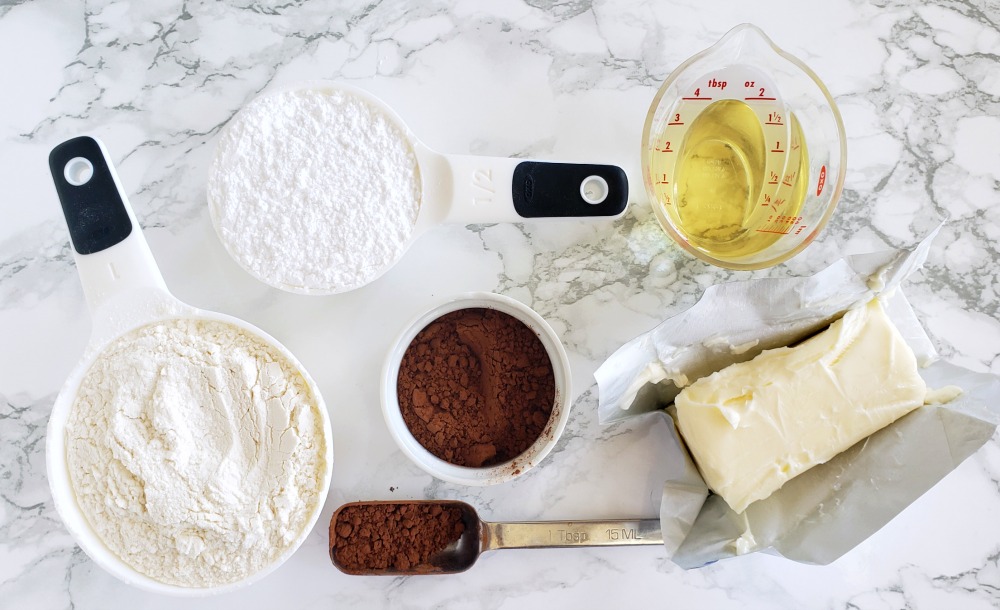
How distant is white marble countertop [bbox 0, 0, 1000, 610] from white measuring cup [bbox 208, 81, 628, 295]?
10cm

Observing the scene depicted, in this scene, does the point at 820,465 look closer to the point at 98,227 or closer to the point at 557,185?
the point at 557,185

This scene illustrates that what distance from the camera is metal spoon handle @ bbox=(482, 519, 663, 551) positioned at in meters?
1.04

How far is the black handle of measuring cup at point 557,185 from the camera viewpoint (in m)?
1.00

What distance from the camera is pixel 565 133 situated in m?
1.13

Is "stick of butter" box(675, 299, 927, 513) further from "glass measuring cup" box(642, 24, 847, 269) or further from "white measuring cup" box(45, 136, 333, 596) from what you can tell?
"white measuring cup" box(45, 136, 333, 596)

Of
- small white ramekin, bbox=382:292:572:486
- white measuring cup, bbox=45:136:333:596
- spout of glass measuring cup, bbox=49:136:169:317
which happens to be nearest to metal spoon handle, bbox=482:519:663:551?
small white ramekin, bbox=382:292:572:486

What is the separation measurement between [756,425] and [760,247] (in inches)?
10.6

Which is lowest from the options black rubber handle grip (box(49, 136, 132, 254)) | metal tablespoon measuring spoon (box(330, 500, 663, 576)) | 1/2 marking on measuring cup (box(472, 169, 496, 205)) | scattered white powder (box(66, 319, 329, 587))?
metal tablespoon measuring spoon (box(330, 500, 663, 576))

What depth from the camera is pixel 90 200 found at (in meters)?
0.97

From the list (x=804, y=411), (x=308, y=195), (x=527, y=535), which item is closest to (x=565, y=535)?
(x=527, y=535)

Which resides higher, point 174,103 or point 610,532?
point 174,103

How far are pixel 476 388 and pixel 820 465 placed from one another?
0.53 m

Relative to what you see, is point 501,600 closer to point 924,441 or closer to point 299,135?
point 924,441

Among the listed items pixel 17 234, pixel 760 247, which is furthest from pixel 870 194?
pixel 17 234
